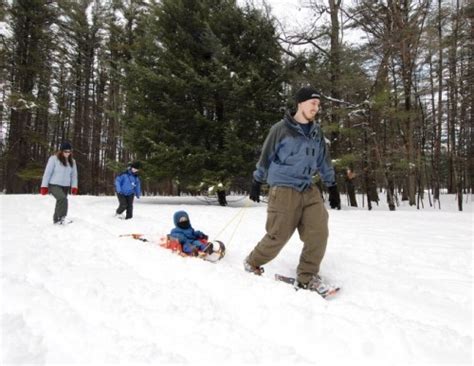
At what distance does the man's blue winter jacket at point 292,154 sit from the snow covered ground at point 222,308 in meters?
1.10

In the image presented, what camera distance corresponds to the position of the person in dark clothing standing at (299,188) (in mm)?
3615

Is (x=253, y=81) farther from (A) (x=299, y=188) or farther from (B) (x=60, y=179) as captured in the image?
(A) (x=299, y=188)

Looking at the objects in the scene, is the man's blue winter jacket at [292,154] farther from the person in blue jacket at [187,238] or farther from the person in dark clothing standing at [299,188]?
the person in blue jacket at [187,238]

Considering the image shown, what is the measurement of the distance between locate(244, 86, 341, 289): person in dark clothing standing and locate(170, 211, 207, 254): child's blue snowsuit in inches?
69.4

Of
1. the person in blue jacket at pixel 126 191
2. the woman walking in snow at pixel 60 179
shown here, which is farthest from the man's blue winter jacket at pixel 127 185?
the woman walking in snow at pixel 60 179

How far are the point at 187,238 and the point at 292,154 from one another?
2622mm

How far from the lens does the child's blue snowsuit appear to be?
17.1 ft

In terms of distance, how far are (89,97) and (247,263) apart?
1113 inches

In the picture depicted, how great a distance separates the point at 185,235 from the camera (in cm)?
557

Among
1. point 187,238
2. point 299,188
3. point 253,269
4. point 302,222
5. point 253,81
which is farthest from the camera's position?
point 253,81

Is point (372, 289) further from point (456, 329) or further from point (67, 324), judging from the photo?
point (67, 324)

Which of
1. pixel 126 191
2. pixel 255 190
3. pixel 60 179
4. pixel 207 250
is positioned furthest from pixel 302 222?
pixel 126 191

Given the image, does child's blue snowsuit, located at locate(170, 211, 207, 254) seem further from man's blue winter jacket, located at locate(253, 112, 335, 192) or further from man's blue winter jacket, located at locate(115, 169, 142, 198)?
man's blue winter jacket, located at locate(115, 169, 142, 198)

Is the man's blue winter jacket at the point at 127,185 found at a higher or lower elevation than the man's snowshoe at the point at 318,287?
higher
